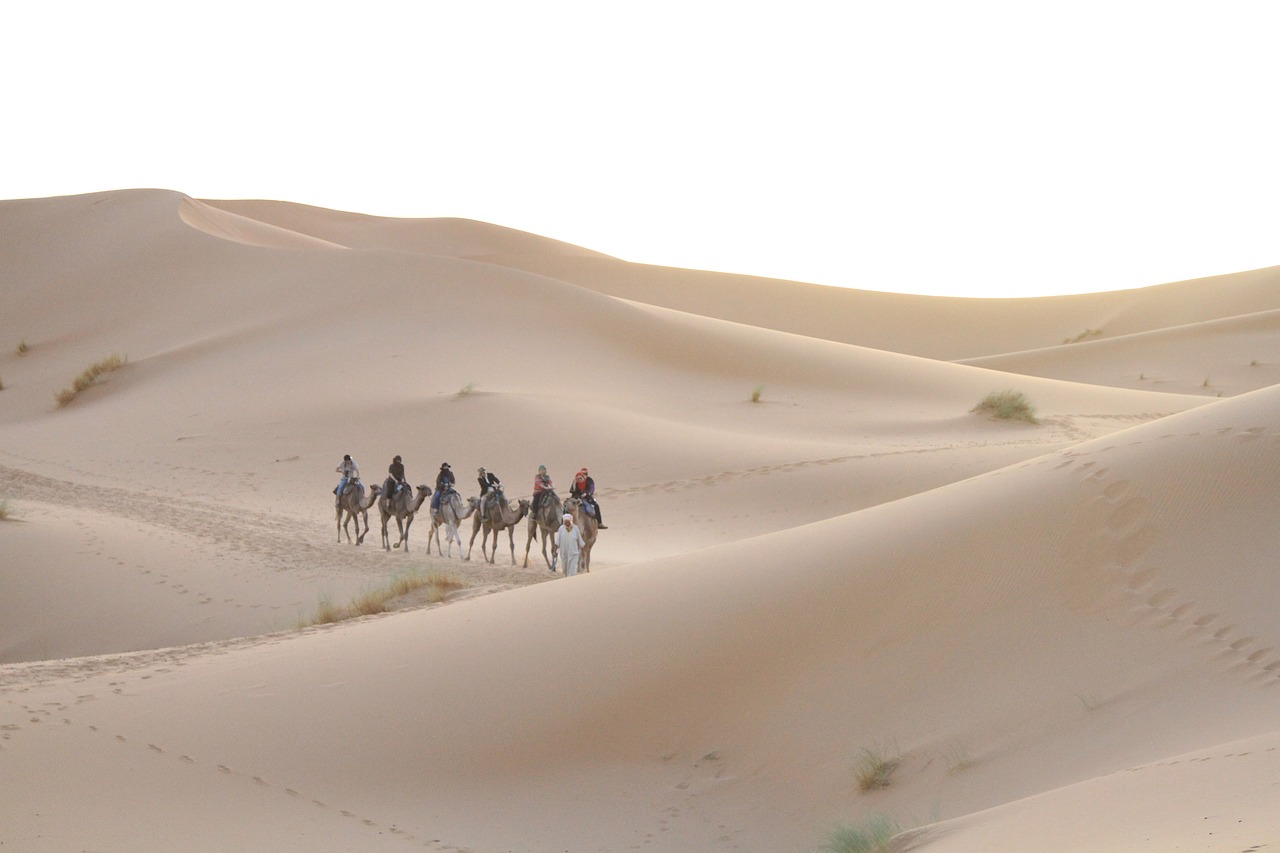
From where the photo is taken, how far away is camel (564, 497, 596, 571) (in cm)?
1822

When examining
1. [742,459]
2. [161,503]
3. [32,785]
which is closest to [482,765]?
[32,785]

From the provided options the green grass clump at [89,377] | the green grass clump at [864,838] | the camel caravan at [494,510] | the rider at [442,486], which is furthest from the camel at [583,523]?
the green grass clump at [89,377]

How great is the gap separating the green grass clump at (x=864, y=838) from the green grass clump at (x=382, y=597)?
26.6 ft

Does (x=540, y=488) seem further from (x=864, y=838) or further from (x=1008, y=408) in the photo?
(x=1008, y=408)

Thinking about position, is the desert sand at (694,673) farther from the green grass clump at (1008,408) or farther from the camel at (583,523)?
the green grass clump at (1008,408)

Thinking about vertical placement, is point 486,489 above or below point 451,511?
above

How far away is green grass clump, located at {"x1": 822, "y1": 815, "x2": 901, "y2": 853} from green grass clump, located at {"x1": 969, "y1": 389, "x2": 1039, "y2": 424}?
28.1 m

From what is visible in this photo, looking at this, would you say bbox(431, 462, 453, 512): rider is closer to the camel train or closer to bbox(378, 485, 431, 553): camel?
the camel train

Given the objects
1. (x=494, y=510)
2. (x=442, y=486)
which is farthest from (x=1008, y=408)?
(x=442, y=486)

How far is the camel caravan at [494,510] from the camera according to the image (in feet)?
59.8

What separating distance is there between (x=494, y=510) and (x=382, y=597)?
580cm

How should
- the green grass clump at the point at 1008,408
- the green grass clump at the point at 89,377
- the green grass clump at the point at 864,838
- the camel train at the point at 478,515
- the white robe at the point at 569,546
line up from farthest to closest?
the green grass clump at the point at 89,377, the green grass clump at the point at 1008,408, the camel train at the point at 478,515, the white robe at the point at 569,546, the green grass clump at the point at 864,838

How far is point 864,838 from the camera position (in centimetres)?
598

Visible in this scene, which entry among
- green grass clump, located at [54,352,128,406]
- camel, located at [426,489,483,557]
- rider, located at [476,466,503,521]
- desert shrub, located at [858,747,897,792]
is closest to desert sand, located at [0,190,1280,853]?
desert shrub, located at [858,747,897,792]
